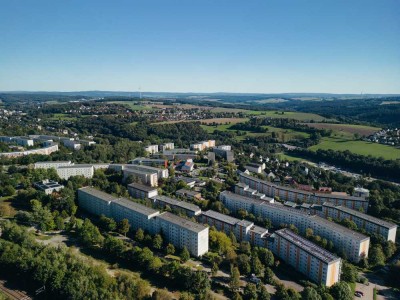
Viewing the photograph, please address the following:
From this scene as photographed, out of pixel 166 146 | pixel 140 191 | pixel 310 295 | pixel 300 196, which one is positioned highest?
pixel 166 146

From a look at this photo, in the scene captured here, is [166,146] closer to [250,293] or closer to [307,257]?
[307,257]

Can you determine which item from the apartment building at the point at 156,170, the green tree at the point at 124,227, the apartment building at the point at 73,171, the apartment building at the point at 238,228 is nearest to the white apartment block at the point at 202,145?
the apartment building at the point at 156,170

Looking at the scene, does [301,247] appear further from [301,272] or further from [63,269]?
[63,269]

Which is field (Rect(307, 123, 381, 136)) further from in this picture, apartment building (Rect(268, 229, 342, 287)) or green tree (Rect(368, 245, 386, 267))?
apartment building (Rect(268, 229, 342, 287))

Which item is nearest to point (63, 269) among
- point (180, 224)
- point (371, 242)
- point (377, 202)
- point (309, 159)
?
point (180, 224)

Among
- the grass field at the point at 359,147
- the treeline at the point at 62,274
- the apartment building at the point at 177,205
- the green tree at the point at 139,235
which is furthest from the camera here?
the grass field at the point at 359,147

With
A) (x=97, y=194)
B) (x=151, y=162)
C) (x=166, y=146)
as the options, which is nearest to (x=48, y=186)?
(x=97, y=194)

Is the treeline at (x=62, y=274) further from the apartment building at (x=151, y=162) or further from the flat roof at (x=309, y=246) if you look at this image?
the apartment building at (x=151, y=162)
